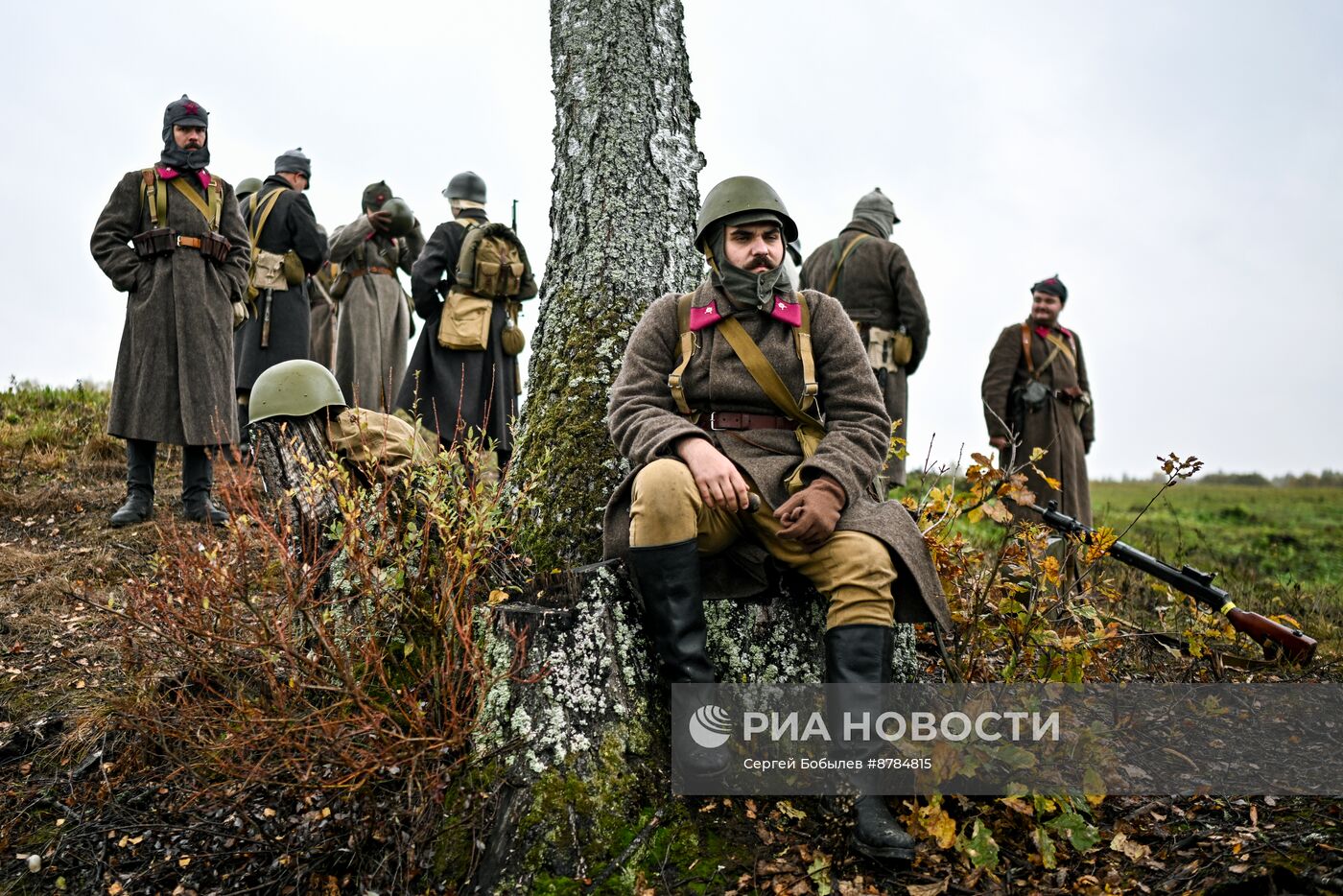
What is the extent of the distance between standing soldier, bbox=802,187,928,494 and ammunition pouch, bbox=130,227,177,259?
448 cm

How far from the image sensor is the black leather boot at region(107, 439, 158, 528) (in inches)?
255

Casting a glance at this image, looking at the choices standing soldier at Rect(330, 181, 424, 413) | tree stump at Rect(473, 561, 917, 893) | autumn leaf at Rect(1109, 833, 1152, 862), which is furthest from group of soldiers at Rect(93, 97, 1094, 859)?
standing soldier at Rect(330, 181, 424, 413)

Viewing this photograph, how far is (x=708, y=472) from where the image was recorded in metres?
3.20

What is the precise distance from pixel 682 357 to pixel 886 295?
Answer: 14.3 feet

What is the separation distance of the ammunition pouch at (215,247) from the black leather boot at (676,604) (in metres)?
4.62

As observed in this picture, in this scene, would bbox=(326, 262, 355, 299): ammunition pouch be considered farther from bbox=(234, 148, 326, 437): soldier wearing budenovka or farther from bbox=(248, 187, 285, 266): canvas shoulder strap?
bbox=(248, 187, 285, 266): canvas shoulder strap

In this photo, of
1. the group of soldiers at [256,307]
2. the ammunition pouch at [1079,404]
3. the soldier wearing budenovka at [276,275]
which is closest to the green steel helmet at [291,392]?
the group of soldiers at [256,307]

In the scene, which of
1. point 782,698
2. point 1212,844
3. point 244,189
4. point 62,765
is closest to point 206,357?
point 62,765

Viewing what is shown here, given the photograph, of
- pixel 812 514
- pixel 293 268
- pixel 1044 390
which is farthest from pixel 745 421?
pixel 293 268

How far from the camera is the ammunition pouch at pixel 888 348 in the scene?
7.46m

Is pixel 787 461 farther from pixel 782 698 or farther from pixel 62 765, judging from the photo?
Answer: pixel 62 765

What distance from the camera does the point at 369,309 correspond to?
31.3 ft

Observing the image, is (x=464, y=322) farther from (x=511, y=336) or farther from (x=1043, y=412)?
(x=1043, y=412)

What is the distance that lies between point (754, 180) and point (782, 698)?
70.6 inches
